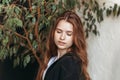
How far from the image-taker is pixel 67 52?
2521 mm

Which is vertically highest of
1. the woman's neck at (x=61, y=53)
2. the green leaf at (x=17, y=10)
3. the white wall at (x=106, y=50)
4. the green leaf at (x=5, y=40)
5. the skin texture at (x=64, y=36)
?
the green leaf at (x=17, y=10)

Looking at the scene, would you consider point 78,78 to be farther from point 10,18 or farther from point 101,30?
point 101,30

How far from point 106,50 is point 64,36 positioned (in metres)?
1.91

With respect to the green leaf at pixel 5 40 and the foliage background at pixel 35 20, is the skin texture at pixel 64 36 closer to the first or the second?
the foliage background at pixel 35 20

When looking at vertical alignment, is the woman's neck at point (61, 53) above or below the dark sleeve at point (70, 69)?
above

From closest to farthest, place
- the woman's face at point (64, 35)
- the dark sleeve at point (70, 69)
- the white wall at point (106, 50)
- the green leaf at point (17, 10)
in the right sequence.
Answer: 1. the dark sleeve at point (70, 69)
2. the woman's face at point (64, 35)
3. the green leaf at point (17, 10)
4. the white wall at point (106, 50)

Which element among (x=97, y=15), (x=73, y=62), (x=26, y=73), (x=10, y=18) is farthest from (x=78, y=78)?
(x=26, y=73)

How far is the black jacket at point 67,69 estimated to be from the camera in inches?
93.7

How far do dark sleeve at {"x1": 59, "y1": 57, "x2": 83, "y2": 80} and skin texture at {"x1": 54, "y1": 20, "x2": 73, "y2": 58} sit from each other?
15 cm

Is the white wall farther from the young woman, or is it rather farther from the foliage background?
the young woman

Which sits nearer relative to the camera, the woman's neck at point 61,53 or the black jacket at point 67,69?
the black jacket at point 67,69

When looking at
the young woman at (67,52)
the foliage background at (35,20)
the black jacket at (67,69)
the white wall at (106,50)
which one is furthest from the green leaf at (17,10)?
the black jacket at (67,69)

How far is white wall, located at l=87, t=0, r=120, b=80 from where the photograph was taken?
13.9 ft

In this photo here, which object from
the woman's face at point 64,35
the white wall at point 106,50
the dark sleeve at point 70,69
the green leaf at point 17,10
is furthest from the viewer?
the white wall at point 106,50
